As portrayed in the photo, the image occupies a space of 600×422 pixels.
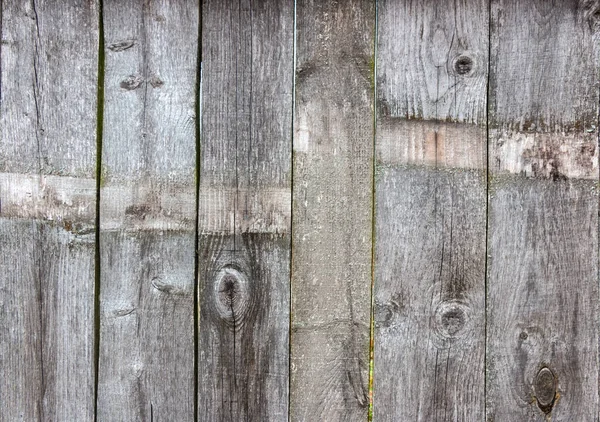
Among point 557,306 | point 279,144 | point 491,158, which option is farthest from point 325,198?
point 557,306

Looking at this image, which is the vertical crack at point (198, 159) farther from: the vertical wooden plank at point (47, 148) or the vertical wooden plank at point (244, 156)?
the vertical wooden plank at point (47, 148)

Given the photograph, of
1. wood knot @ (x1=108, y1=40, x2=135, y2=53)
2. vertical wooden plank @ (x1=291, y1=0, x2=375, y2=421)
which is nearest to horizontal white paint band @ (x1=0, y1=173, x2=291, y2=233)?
vertical wooden plank @ (x1=291, y1=0, x2=375, y2=421)

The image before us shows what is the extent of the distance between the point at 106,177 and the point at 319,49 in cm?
66

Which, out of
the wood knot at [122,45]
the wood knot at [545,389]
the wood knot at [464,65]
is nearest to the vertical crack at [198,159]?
the wood knot at [122,45]

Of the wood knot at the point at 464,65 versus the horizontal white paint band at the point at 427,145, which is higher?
the wood knot at the point at 464,65

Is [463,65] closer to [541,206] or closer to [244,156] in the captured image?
[541,206]

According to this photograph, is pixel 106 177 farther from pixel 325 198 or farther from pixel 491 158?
pixel 491 158

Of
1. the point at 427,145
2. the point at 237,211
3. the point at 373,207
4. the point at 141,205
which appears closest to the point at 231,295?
the point at 237,211

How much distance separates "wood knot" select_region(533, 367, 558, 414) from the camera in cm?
157

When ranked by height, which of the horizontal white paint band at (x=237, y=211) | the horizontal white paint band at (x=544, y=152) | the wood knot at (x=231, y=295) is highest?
the horizontal white paint band at (x=544, y=152)

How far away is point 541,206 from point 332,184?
0.57m

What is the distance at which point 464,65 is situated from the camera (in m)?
1.55

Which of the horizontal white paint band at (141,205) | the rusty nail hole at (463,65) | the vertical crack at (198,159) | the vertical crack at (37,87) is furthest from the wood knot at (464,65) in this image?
the vertical crack at (37,87)

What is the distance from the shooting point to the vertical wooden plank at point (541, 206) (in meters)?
1.55
